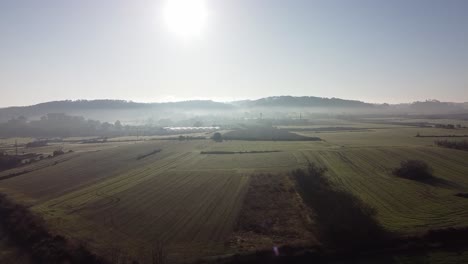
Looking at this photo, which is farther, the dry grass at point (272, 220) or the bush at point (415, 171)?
the bush at point (415, 171)

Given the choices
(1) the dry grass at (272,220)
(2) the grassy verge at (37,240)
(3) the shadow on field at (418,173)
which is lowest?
(2) the grassy verge at (37,240)

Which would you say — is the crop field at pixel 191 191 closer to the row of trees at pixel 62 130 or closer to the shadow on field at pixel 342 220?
the shadow on field at pixel 342 220

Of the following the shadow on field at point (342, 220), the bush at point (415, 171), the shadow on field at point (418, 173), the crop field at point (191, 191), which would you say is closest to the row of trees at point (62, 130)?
the crop field at point (191, 191)

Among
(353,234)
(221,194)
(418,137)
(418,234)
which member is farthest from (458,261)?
(418,137)

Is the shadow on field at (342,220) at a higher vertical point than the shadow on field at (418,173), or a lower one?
lower

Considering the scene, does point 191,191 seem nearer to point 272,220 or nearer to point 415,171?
point 272,220

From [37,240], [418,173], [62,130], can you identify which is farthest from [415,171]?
[62,130]

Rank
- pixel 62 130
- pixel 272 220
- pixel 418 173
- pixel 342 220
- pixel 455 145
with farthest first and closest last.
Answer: pixel 62 130
pixel 455 145
pixel 418 173
pixel 272 220
pixel 342 220

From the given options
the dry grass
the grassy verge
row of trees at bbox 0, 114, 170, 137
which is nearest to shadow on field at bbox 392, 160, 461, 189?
the dry grass
